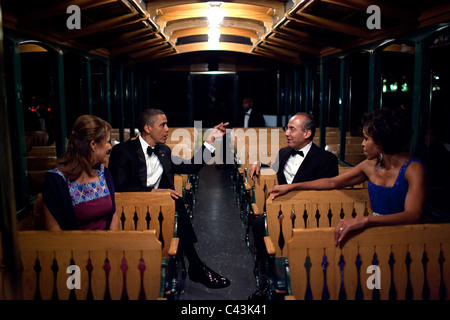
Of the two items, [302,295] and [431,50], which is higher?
[431,50]

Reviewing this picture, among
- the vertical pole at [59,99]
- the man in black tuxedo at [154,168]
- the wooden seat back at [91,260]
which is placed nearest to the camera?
the wooden seat back at [91,260]

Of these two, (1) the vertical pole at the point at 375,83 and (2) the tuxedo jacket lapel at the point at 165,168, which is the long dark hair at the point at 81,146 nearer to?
(2) the tuxedo jacket lapel at the point at 165,168

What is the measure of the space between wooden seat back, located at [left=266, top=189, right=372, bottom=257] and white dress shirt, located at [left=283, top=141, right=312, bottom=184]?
0.65 meters

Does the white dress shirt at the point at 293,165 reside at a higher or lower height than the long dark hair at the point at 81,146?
lower

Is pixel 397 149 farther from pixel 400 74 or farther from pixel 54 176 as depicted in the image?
pixel 400 74

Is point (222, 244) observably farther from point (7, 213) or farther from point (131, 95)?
point (131, 95)

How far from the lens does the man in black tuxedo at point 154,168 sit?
353 cm

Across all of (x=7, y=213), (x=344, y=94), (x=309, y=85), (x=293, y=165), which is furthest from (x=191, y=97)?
(x=7, y=213)

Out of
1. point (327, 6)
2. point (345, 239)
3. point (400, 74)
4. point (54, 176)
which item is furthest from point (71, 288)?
point (400, 74)

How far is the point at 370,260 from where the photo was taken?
2062 mm

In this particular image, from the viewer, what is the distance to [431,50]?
3557mm

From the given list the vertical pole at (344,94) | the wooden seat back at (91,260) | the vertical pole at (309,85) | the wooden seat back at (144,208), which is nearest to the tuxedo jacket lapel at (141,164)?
the wooden seat back at (144,208)

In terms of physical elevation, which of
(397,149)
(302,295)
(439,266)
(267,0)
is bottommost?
(302,295)

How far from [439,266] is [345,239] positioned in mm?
603
